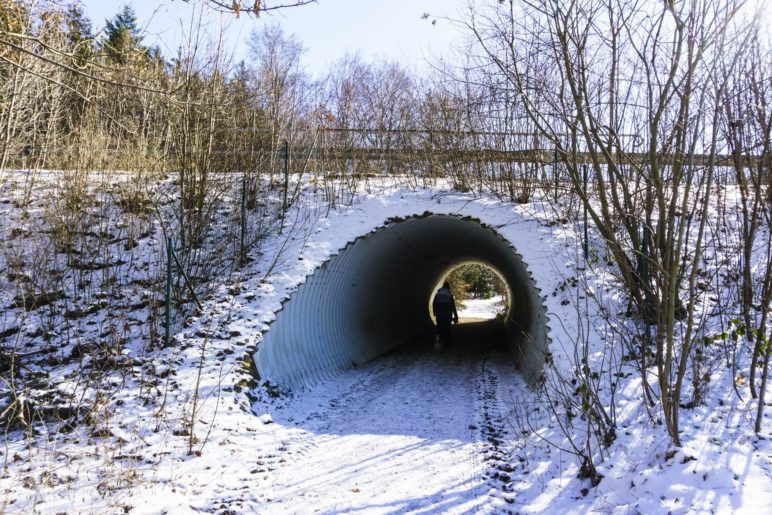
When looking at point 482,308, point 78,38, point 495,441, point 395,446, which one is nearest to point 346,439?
point 395,446

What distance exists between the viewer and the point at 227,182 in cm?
1158

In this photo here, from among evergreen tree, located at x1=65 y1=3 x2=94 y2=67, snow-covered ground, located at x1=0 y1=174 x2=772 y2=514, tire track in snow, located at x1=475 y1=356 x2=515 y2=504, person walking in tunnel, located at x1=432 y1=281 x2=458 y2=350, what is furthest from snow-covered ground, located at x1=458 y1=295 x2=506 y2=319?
evergreen tree, located at x1=65 y1=3 x2=94 y2=67

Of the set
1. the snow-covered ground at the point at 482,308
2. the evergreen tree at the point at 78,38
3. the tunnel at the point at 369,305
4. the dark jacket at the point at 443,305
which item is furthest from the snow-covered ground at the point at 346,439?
the snow-covered ground at the point at 482,308

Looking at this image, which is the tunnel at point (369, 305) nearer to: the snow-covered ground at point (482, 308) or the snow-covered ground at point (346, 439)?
the snow-covered ground at point (346, 439)

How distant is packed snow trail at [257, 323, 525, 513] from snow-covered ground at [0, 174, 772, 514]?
25 millimetres

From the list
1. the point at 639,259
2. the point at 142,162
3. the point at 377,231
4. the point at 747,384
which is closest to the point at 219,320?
the point at 377,231

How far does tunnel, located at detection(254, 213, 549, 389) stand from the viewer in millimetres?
8688

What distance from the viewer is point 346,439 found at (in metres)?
6.24

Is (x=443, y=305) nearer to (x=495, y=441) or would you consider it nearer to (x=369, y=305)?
(x=369, y=305)

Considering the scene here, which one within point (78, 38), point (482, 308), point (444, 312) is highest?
point (78, 38)

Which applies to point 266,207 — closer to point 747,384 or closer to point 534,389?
point 534,389

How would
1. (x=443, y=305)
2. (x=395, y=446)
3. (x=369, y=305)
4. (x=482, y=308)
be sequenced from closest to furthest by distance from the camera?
(x=395, y=446) < (x=369, y=305) < (x=443, y=305) < (x=482, y=308)

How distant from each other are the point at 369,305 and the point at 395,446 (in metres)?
7.15

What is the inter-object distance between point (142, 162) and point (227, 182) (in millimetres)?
2152
